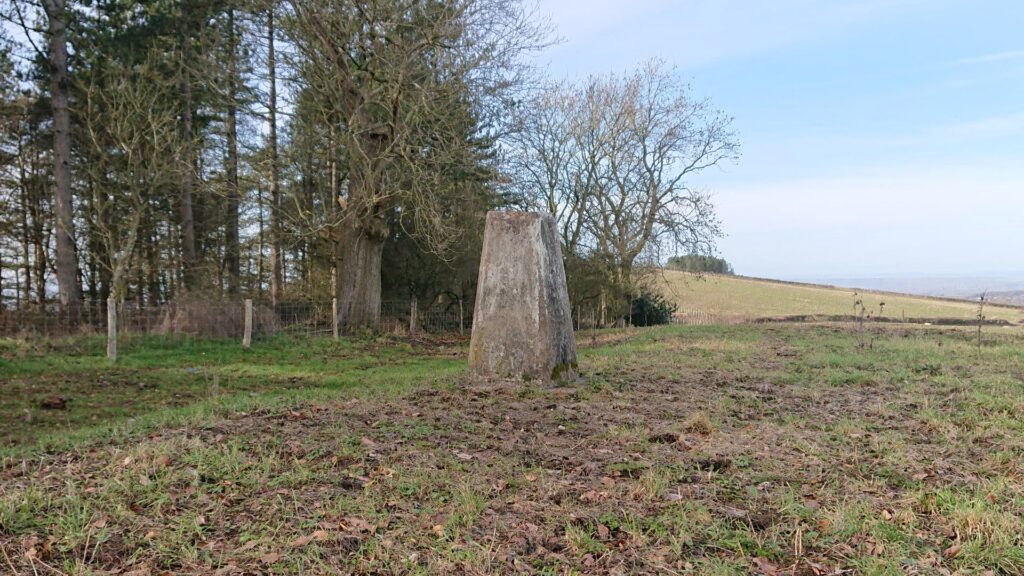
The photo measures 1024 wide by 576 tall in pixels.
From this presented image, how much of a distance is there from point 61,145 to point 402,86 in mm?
9763

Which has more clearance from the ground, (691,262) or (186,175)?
(186,175)

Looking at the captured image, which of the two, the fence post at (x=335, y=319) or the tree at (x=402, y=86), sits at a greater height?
the tree at (x=402, y=86)

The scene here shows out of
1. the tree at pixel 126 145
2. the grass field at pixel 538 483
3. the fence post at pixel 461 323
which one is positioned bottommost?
the grass field at pixel 538 483

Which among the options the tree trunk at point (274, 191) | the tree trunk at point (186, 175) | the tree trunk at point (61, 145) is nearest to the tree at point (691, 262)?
the tree trunk at point (274, 191)

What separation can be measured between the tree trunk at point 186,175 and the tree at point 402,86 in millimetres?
4766

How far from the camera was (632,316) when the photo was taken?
30.9 meters

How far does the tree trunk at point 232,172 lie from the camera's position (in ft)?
56.7

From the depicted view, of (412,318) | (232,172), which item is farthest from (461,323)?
(232,172)

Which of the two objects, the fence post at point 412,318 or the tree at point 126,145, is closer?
the tree at point 126,145

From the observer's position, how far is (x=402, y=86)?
53.0ft

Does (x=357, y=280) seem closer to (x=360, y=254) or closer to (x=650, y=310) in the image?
(x=360, y=254)

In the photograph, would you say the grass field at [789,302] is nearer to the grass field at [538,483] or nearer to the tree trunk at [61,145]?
the tree trunk at [61,145]

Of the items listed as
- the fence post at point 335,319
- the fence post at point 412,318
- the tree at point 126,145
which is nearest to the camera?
the tree at point 126,145

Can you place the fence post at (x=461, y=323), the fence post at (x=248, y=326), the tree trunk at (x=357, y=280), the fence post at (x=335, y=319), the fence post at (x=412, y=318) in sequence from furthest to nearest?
the fence post at (x=461, y=323)
the fence post at (x=412, y=318)
the tree trunk at (x=357, y=280)
the fence post at (x=335, y=319)
the fence post at (x=248, y=326)
